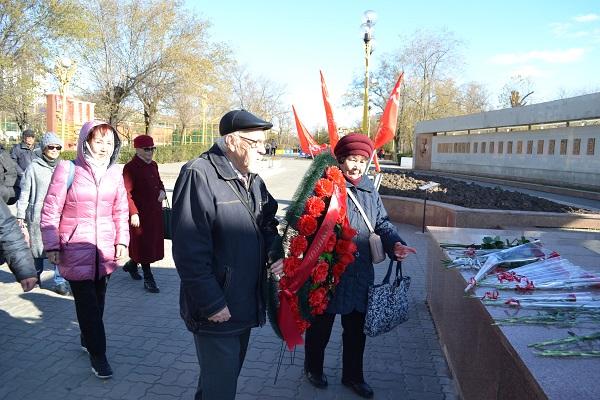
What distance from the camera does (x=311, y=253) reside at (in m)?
2.93

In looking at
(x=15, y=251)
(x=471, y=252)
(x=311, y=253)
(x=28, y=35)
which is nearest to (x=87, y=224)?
(x=15, y=251)

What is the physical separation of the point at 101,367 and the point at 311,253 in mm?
1832

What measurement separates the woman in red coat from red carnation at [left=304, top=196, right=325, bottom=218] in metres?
2.80

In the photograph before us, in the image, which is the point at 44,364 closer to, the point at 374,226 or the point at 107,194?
the point at 107,194

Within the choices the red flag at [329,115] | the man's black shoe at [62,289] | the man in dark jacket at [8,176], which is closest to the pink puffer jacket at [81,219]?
the man's black shoe at [62,289]

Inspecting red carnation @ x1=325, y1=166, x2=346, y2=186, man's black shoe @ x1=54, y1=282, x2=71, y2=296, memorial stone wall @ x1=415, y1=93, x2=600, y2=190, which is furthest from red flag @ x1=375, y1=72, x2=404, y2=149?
memorial stone wall @ x1=415, y1=93, x2=600, y2=190

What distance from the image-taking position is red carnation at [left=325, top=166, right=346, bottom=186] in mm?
3066

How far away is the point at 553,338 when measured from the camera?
2.11 m

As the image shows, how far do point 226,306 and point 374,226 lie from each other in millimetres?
1369

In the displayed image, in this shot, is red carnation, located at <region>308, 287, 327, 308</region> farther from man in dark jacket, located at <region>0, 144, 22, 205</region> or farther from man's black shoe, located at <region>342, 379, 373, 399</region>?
man in dark jacket, located at <region>0, 144, 22, 205</region>

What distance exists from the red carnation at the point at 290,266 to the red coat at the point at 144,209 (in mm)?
2867

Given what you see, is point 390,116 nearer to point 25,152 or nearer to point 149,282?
point 149,282

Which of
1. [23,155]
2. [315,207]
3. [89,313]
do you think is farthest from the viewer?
[23,155]

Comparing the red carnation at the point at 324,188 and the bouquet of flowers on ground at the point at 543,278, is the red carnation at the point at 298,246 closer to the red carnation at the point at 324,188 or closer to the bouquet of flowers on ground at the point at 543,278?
the red carnation at the point at 324,188
